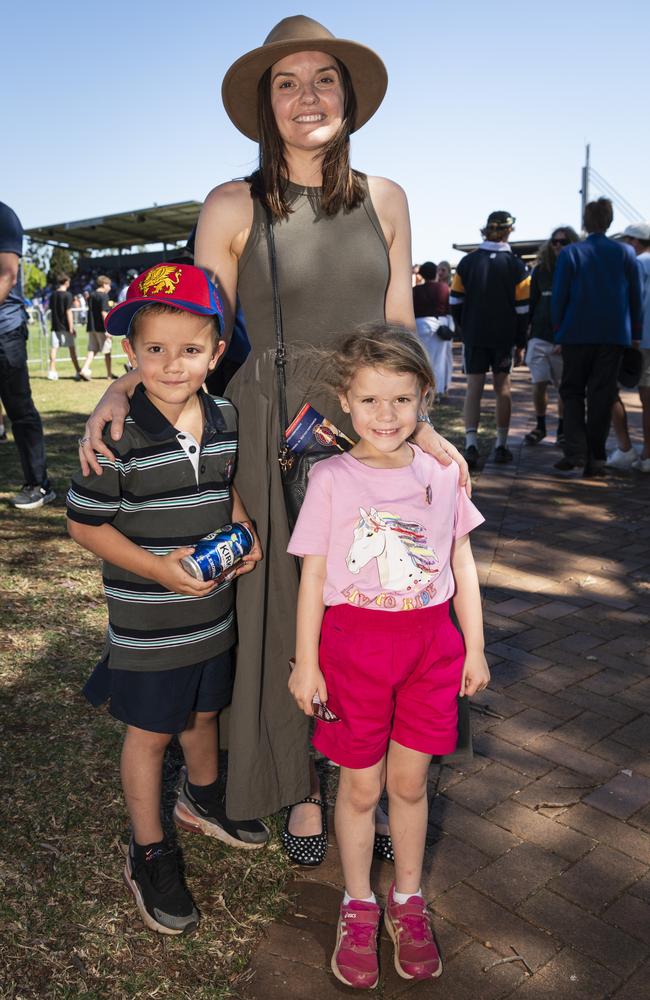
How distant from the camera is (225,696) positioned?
2402 millimetres

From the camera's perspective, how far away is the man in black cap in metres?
7.70

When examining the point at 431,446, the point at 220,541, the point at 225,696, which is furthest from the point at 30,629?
the point at 431,446

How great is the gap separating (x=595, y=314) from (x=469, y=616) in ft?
18.0

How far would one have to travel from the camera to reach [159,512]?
2.14 m

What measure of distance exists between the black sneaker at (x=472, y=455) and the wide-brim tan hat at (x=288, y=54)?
18.0 feet

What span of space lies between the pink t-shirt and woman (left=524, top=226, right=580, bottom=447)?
257 inches

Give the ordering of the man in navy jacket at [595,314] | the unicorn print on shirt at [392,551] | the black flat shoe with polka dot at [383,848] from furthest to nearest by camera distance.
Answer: the man in navy jacket at [595,314]
the black flat shoe with polka dot at [383,848]
the unicorn print on shirt at [392,551]

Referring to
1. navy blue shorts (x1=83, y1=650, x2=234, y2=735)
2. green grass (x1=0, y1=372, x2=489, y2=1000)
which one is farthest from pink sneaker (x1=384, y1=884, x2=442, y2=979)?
navy blue shorts (x1=83, y1=650, x2=234, y2=735)

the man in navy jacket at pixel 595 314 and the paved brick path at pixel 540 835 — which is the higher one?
the man in navy jacket at pixel 595 314

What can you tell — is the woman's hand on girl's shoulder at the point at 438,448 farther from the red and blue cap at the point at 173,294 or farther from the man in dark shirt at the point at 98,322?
the man in dark shirt at the point at 98,322

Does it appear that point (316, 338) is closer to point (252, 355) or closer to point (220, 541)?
point (252, 355)

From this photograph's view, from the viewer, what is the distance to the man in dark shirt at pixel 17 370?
18.6ft

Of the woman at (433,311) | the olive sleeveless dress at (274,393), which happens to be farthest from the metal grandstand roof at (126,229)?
the olive sleeveless dress at (274,393)

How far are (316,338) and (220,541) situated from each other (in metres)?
0.66
